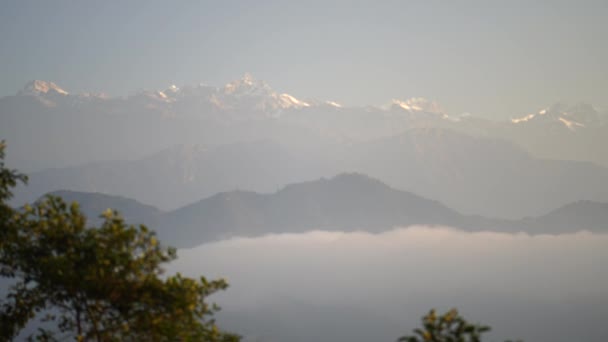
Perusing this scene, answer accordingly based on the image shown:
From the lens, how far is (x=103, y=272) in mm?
20172

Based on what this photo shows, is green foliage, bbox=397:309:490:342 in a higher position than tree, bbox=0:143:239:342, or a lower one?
lower

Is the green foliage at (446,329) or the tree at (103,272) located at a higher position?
the tree at (103,272)

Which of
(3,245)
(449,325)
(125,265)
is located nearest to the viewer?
(449,325)

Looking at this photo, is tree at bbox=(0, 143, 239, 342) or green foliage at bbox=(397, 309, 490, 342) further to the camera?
tree at bbox=(0, 143, 239, 342)

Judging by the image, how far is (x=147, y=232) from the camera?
70.8 feet

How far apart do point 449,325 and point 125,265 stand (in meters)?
13.3

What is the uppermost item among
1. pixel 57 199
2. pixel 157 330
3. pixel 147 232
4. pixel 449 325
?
pixel 57 199

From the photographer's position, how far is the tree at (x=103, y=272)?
2084 centimetres

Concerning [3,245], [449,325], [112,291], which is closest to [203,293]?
[112,291]

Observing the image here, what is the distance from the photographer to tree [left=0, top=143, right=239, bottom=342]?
20844mm

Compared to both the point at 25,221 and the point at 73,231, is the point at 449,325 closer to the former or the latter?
the point at 73,231

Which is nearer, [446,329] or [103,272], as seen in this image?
[446,329]

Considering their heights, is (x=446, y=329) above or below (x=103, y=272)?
below

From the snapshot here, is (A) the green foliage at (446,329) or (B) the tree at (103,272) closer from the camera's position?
(A) the green foliage at (446,329)
